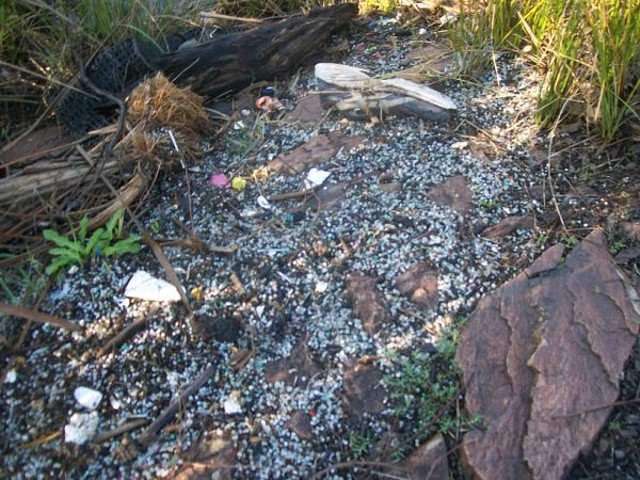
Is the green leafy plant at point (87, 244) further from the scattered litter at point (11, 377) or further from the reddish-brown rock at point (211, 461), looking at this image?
the reddish-brown rock at point (211, 461)

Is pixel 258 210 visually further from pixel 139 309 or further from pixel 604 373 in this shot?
pixel 604 373

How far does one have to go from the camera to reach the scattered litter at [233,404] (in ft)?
5.12

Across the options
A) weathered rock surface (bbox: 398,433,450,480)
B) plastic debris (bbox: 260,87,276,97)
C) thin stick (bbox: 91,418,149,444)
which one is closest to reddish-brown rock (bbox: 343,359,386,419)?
weathered rock surface (bbox: 398,433,450,480)

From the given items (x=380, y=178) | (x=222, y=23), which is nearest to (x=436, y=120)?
(x=380, y=178)

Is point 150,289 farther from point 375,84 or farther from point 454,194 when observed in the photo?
point 375,84

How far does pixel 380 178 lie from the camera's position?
6.94 ft

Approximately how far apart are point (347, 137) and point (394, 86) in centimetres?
28

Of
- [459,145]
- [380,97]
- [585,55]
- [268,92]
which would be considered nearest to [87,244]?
[268,92]

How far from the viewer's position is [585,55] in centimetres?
210

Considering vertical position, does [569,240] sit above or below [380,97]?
below

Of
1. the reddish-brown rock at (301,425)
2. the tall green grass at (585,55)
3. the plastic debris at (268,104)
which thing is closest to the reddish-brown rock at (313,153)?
the plastic debris at (268,104)

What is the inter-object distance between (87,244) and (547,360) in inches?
57.4

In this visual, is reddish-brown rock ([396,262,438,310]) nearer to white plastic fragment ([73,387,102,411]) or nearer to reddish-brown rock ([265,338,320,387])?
reddish-brown rock ([265,338,320,387])

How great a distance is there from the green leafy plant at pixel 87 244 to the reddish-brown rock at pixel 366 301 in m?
0.72
